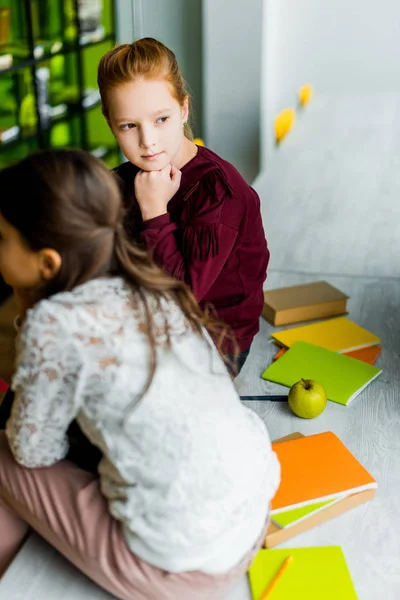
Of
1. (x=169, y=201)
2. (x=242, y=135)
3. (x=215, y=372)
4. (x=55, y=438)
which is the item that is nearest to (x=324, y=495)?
(x=215, y=372)

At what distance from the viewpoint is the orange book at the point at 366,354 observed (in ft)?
6.05

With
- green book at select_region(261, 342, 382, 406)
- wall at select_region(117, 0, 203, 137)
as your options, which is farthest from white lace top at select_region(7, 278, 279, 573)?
wall at select_region(117, 0, 203, 137)

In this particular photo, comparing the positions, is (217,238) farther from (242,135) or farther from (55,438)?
(242,135)

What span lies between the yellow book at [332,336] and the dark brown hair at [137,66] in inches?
31.7

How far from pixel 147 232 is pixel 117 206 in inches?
13.6

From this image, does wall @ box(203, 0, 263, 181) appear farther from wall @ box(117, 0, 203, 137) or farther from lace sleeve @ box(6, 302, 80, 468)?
lace sleeve @ box(6, 302, 80, 468)

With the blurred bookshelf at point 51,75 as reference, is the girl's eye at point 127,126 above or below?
above

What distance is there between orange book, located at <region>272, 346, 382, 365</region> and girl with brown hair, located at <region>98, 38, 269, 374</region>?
19.8 inches

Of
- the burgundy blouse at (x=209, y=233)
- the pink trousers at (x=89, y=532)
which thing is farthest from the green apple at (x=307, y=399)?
the pink trousers at (x=89, y=532)

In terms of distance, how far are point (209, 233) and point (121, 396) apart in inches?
20.0

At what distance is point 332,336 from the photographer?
1.95 meters

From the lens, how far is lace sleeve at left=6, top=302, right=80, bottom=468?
93cm

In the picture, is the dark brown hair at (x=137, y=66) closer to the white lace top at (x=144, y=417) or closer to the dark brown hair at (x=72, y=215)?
the dark brown hair at (x=72, y=215)

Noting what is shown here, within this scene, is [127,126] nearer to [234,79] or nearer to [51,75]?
[234,79]
